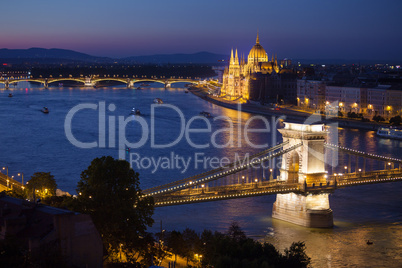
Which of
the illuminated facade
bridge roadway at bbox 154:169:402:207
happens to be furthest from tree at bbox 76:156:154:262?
the illuminated facade

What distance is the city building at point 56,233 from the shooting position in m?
7.46

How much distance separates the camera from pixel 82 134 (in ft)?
93.6

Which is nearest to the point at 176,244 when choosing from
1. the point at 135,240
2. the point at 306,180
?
the point at 135,240

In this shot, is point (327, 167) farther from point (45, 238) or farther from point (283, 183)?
point (45, 238)

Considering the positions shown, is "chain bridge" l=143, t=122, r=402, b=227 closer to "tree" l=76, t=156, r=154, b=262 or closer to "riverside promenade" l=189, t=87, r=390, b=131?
"tree" l=76, t=156, r=154, b=262

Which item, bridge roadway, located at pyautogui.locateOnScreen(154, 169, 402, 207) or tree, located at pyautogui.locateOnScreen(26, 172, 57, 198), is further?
tree, located at pyautogui.locateOnScreen(26, 172, 57, 198)

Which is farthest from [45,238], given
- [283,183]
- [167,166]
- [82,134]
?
[82,134]

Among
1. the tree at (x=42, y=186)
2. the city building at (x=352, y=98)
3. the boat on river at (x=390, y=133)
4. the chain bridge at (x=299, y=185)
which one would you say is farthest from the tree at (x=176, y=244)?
the city building at (x=352, y=98)

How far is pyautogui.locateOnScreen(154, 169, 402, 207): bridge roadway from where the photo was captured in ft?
38.6

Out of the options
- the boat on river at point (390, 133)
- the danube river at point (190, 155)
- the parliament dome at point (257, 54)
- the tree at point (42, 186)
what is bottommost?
the danube river at point (190, 155)

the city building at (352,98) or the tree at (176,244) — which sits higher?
the city building at (352,98)

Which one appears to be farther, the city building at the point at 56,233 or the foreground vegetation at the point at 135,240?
the foreground vegetation at the point at 135,240

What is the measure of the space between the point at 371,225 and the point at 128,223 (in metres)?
6.02

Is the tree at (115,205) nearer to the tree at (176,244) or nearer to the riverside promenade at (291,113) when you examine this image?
the tree at (176,244)
